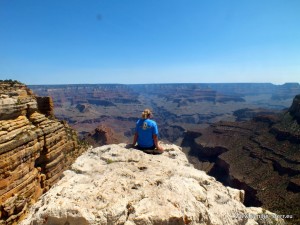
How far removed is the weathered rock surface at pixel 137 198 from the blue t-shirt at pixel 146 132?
6.42 feet

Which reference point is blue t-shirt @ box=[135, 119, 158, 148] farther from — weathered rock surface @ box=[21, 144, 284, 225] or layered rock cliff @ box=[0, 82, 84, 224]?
layered rock cliff @ box=[0, 82, 84, 224]

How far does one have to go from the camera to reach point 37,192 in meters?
15.1

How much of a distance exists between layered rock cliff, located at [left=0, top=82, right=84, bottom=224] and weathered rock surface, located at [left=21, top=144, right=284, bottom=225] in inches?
267

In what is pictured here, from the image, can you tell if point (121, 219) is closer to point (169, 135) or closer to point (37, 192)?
point (37, 192)

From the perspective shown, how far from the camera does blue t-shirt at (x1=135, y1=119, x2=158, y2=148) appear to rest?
9867 mm

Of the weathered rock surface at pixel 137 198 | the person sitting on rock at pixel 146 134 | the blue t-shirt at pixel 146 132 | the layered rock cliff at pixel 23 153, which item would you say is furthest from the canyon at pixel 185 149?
the blue t-shirt at pixel 146 132

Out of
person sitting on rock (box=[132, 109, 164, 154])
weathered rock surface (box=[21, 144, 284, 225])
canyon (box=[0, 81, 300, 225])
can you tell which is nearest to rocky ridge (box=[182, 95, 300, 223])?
canyon (box=[0, 81, 300, 225])

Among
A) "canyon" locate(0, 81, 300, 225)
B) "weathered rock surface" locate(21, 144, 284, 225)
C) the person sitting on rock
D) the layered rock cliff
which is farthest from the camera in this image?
"canyon" locate(0, 81, 300, 225)

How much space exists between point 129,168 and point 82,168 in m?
1.14

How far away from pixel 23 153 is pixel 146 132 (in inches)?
291

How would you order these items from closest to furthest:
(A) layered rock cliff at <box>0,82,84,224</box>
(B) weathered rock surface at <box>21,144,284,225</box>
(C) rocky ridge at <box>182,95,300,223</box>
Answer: (B) weathered rock surface at <box>21,144,284,225</box> < (A) layered rock cliff at <box>0,82,84,224</box> < (C) rocky ridge at <box>182,95,300,223</box>

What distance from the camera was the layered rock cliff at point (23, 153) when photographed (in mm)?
12711

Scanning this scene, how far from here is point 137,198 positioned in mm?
5574

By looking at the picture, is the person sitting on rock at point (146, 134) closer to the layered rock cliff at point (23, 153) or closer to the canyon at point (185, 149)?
the canyon at point (185, 149)
